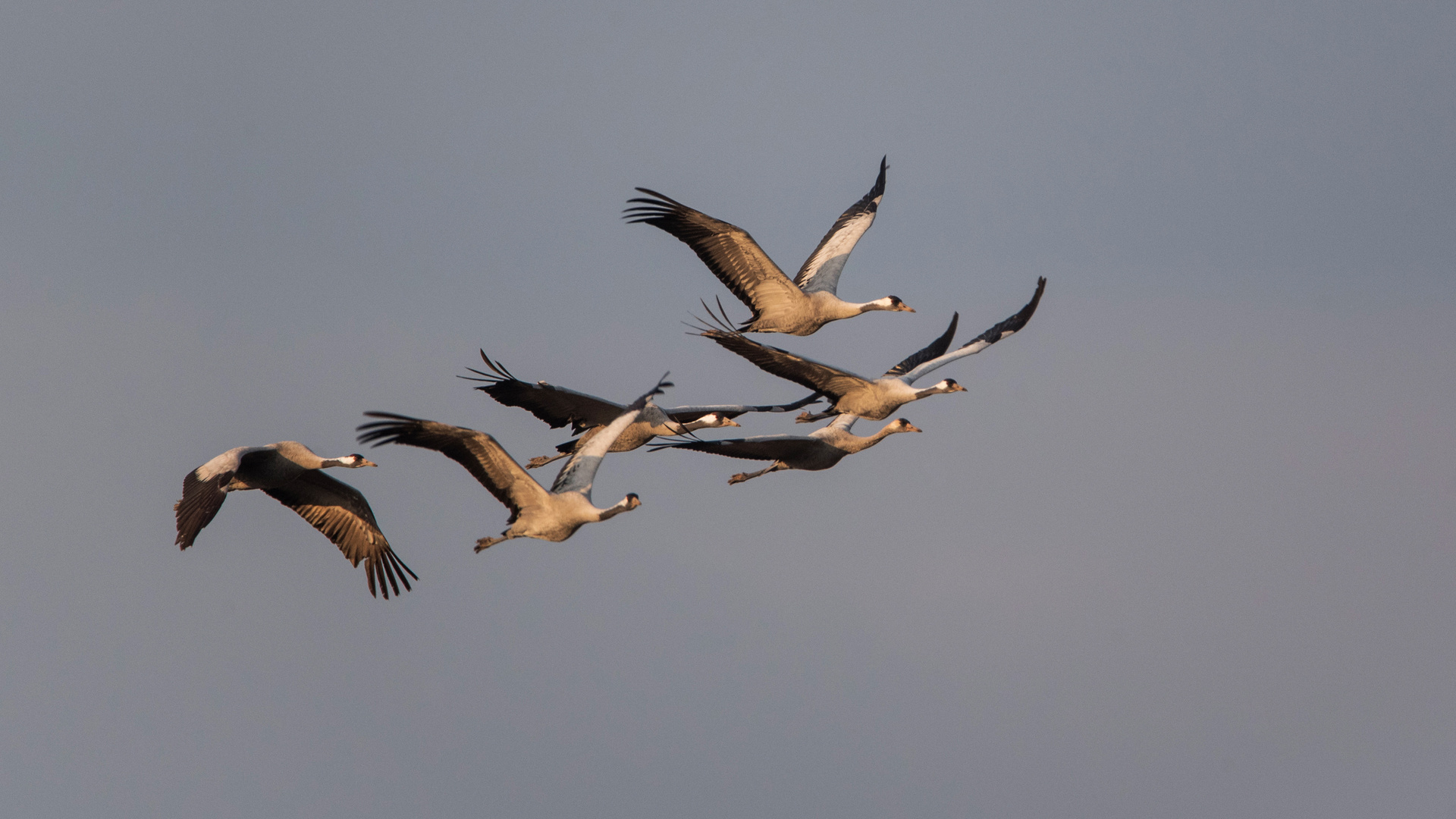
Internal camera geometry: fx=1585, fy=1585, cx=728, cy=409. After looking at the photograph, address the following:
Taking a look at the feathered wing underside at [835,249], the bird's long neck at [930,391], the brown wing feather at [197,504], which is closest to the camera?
the brown wing feather at [197,504]

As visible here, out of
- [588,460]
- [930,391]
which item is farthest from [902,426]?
[588,460]

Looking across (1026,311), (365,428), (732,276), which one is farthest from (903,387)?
(365,428)

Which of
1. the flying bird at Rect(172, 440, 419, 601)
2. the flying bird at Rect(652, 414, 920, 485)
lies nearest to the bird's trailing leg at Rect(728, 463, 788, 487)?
the flying bird at Rect(652, 414, 920, 485)

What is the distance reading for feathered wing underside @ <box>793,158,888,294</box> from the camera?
842 inches

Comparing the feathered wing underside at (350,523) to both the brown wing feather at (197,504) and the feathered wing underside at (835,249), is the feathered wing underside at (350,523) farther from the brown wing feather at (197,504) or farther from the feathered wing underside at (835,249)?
the feathered wing underside at (835,249)

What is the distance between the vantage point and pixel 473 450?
51.7ft

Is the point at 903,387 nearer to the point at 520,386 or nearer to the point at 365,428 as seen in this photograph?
the point at 520,386

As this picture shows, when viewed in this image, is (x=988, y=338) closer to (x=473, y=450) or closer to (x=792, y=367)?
(x=792, y=367)

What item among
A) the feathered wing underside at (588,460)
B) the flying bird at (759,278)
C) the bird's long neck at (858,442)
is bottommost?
the feathered wing underside at (588,460)

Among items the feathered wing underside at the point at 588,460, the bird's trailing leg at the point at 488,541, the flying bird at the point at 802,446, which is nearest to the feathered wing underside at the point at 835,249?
the flying bird at the point at 802,446

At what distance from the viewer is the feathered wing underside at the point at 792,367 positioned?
1802 centimetres

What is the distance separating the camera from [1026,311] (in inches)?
885

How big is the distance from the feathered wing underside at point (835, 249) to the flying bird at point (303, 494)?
6.29m

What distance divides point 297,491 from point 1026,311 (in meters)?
10.3
